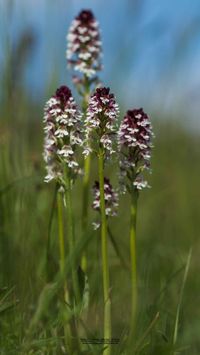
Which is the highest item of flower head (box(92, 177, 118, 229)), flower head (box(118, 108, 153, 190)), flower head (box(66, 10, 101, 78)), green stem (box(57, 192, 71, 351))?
flower head (box(66, 10, 101, 78))

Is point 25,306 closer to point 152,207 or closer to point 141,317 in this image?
point 141,317

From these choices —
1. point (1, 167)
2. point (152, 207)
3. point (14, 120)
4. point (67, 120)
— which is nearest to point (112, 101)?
point (67, 120)

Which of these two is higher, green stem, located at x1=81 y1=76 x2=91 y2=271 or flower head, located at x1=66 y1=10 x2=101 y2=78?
flower head, located at x1=66 y1=10 x2=101 y2=78

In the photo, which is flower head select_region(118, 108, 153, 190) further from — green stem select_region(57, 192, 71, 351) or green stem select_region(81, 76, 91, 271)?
green stem select_region(81, 76, 91, 271)

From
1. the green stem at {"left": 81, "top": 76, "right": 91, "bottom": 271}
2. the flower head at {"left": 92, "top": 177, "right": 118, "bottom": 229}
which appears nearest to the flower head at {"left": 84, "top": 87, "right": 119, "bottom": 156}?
the flower head at {"left": 92, "top": 177, "right": 118, "bottom": 229}

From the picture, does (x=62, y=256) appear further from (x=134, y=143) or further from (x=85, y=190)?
(x=85, y=190)

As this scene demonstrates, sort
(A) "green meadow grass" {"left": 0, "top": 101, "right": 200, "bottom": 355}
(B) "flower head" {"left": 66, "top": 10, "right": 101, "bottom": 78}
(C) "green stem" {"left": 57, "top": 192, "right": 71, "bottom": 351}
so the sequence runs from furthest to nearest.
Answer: (B) "flower head" {"left": 66, "top": 10, "right": 101, "bottom": 78}, (C) "green stem" {"left": 57, "top": 192, "right": 71, "bottom": 351}, (A) "green meadow grass" {"left": 0, "top": 101, "right": 200, "bottom": 355}

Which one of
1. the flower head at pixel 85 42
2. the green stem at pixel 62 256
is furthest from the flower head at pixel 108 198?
the flower head at pixel 85 42

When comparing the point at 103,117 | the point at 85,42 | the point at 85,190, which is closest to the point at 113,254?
the point at 85,190
